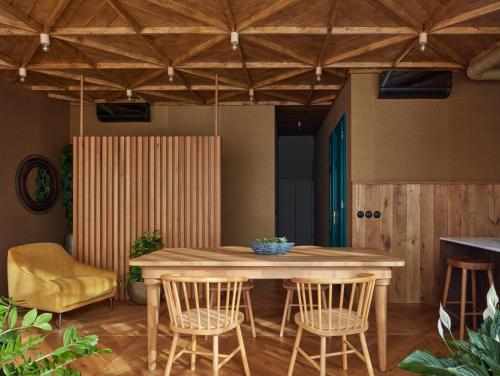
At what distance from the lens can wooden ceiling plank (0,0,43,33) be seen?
3736mm

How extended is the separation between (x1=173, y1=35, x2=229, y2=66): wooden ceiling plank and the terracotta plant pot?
2.91 metres

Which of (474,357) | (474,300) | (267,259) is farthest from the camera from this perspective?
(474,300)

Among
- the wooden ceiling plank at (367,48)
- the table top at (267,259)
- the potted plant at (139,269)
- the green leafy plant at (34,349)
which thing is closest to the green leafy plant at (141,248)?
the potted plant at (139,269)

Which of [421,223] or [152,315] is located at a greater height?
[421,223]

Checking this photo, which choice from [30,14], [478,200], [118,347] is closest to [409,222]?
[478,200]

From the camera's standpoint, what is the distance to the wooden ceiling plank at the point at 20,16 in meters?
3.74

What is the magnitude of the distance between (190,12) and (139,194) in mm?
2714

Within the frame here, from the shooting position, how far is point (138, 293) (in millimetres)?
5301

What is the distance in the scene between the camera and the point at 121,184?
18.6ft

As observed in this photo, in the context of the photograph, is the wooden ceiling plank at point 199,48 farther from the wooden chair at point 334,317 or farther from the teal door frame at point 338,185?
the wooden chair at point 334,317

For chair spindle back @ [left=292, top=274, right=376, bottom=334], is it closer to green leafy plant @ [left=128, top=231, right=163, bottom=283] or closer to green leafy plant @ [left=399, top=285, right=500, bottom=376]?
green leafy plant @ [left=399, top=285, right=500, bottom=376]

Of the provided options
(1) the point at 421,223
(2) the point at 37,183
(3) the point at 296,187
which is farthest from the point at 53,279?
(3) the point at 296,187

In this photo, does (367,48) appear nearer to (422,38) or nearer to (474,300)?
(422,38)

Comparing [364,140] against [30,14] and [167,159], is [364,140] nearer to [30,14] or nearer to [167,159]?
[167,159]
